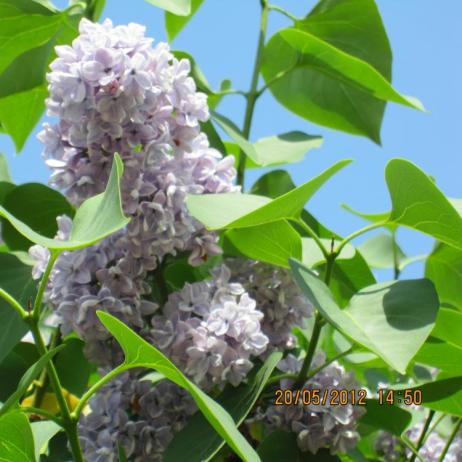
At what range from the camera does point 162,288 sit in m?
Answer: 1.13

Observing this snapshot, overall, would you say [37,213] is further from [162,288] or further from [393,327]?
[393,327]

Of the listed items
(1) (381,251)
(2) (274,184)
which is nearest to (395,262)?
(1) (381,251)

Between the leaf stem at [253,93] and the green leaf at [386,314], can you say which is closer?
the green leaf at [386,314]

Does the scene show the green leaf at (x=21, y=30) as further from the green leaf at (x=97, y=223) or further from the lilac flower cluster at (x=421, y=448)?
the lilac flower cluster at (x=421, y=448)

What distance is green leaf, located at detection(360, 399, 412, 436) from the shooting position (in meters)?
1.14

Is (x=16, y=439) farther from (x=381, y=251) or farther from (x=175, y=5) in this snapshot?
(x=381, y=251)

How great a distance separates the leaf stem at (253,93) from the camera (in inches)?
52.6

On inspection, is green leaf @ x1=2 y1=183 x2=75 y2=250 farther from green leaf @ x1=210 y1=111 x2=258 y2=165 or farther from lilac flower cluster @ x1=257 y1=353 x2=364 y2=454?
lilac flower cluster @ x1=257 y1=353 x2=364 y2=454

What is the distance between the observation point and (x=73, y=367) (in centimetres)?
127

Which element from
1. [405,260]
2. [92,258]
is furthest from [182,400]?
[405,260]

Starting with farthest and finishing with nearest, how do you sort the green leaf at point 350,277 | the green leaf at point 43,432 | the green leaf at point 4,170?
the green leaf at point 4,170 < the green leaf at point 350,277 < the green leaf at point 43,432

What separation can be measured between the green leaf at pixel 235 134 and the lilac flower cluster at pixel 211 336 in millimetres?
233

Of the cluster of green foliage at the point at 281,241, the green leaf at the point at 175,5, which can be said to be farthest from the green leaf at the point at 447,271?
the green leaf at the point at 175,5

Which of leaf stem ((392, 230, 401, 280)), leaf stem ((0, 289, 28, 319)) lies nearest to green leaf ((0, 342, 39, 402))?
leaf stem ((0, 289, 28, 319))
